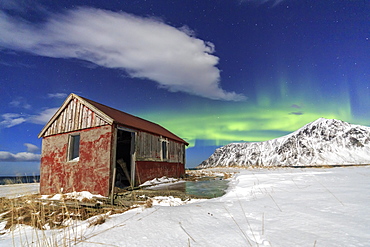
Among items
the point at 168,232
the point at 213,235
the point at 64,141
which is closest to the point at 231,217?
the point at 213,235

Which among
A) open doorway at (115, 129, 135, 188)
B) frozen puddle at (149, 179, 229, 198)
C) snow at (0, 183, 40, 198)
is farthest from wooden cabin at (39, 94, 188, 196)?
frozen puddle at (149, 179, 229, 198)

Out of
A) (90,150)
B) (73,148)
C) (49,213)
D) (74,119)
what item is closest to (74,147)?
(73,148)

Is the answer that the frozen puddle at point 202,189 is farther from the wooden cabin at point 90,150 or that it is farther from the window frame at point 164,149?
the window frame at point 164,149

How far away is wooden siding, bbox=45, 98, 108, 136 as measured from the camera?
10.5m

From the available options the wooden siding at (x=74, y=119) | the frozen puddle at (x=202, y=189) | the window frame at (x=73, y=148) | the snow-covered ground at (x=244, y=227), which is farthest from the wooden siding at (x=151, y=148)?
the snow-covered ground at (x=244, y=227)

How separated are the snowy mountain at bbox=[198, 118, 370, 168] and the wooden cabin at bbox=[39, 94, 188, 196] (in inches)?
2654

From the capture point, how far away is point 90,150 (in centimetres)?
1027

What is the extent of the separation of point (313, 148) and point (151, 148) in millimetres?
76429

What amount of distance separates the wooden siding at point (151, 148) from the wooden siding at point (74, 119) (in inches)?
97.9

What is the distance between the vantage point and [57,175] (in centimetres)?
1131

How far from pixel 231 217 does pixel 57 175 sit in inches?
439

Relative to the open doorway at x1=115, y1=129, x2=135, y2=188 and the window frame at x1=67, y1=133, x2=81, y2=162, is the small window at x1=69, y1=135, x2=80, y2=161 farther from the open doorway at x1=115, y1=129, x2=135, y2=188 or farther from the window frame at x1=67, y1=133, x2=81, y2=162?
the open doorway at x1=115, y1=129, x2=135, y2=188

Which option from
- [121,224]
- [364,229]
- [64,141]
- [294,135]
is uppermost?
[294,135]

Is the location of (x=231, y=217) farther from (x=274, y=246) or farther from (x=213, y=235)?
(x=274, y=246)
